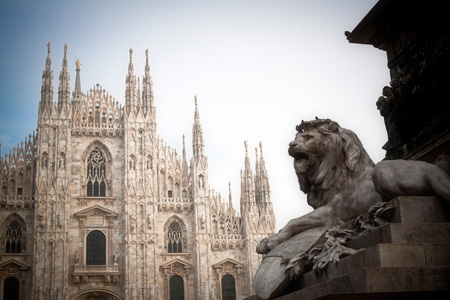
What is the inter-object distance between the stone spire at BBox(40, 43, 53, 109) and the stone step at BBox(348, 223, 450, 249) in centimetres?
2960

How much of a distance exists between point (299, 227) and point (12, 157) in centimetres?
2822

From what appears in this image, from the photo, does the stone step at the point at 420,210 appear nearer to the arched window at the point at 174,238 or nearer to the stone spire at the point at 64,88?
the arched window at the point at 174,238

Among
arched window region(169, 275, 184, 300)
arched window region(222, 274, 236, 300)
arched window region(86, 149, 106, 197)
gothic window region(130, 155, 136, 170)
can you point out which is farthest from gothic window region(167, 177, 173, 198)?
arched window region(222, 274, 236, 300)

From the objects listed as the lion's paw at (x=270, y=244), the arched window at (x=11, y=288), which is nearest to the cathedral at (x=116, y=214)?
the arched window at (x=11, y=288)

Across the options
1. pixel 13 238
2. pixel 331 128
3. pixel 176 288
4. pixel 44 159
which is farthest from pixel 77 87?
pixel 331 128

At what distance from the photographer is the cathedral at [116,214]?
29.2 m

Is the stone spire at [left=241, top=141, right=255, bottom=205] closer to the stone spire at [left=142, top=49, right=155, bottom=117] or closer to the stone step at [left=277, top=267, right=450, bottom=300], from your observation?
the stone spire at [left=142, top=49, right=155, bottom=117]

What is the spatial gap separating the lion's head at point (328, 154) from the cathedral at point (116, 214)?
1001 inches

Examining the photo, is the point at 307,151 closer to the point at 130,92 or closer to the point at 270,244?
the point at 270,244

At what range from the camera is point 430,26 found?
5.39 m

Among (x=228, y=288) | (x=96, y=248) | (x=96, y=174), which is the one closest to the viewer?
(x=96, y=248)

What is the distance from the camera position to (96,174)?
31.3 meters

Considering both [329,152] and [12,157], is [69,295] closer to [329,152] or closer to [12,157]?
[12,157]

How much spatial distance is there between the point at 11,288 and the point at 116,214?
5.88 meters
